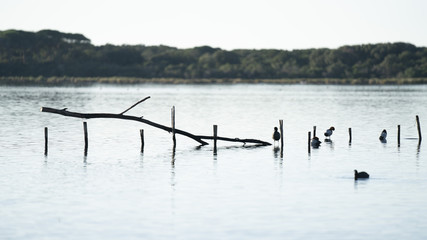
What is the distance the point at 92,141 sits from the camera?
52.6 metres

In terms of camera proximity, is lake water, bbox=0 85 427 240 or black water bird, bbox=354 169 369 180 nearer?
lake water, bbox=0 85 427 240

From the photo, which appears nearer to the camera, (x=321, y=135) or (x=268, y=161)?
(x=268, y=161)

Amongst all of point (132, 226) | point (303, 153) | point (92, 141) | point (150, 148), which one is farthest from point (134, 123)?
point (132, 226)

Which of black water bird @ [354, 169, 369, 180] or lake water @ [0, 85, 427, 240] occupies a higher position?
black water bird @ [354, 169, 369, 180]

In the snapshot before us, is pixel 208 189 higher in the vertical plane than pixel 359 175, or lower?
lower

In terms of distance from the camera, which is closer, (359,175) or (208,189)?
(208,189)

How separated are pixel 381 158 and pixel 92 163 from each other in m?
17.7

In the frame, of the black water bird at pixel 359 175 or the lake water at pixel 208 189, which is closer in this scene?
the lake water at pixel 208 189

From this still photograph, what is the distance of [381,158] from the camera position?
4181 centimetres

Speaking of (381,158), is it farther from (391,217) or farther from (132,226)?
(132,226)

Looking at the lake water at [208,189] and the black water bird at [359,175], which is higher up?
the black water bird at [359,175]

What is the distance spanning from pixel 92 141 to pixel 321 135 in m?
19.6

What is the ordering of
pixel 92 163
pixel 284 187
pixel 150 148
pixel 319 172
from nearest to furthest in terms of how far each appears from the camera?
pixel 284 187
pixel 319 172
pixel 92 163
pixel 150 148

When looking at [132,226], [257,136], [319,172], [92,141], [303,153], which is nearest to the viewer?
[132,226]
